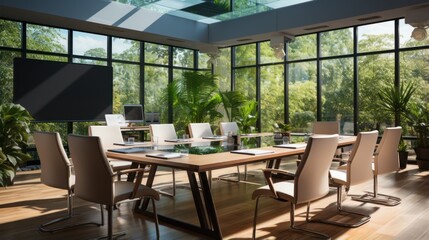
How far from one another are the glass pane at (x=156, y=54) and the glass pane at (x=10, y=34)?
2934 mm

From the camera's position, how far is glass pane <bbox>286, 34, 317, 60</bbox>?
8.98 meters

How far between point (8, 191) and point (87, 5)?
3708 millimetres

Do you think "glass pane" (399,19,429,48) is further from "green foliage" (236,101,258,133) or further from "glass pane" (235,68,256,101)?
"glass pane" (235,68,256,101)

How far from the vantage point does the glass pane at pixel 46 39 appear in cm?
750

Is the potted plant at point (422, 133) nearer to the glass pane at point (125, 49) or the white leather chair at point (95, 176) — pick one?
the white leather chair at point (95, 176)

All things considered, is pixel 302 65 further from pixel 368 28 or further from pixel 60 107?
pixel 60 107

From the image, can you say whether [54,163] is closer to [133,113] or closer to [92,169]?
[92,169]

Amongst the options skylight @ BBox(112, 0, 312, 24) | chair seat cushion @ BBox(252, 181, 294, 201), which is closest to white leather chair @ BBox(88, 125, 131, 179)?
chair seat cushion @ BBox(252, 181, 294, 201)

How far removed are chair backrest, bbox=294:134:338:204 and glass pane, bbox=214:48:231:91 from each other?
759cm

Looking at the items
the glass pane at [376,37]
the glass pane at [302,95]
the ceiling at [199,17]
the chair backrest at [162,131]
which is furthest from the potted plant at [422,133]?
the chair backrest at [162,131]

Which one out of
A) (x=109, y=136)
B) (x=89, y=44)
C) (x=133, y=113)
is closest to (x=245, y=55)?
(x=133, y=113)

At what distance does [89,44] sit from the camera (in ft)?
27.0

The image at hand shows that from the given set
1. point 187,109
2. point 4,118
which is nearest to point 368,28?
point 187,109

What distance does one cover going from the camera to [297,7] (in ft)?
26.0
